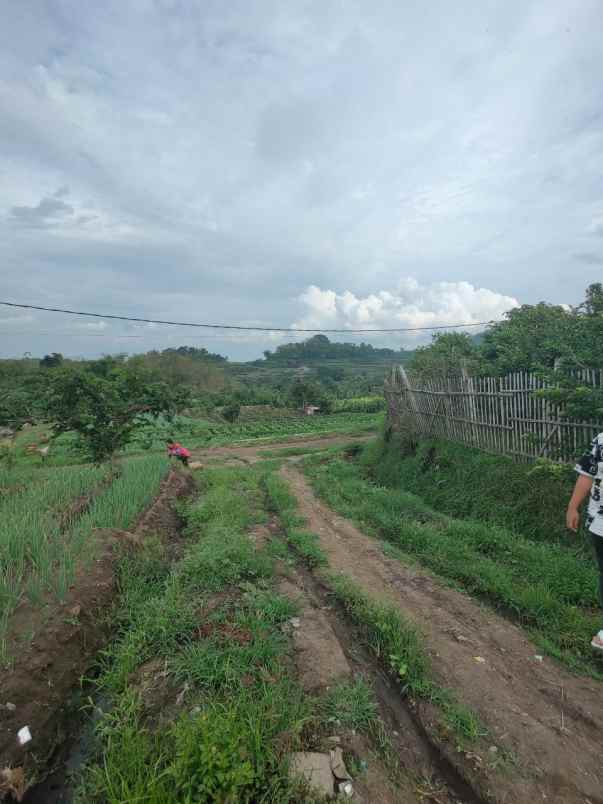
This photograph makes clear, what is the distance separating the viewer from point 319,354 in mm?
87500

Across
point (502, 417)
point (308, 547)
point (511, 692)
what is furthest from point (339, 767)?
point (502, 417)

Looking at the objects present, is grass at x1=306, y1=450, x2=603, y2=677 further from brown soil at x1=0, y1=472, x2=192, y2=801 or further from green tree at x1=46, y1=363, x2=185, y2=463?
green tree at x1=46, y1=363, x2=185, y2=463

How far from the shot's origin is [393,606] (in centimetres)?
386

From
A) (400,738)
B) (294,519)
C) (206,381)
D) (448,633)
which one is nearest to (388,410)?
(294,519)

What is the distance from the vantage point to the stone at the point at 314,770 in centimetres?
208

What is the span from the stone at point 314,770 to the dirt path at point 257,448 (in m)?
12.7

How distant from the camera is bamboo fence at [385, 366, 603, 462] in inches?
229

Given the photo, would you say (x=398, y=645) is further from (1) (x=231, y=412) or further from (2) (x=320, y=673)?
(1) (x=231, y=412)

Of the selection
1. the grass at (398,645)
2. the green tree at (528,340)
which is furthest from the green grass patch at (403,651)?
the green tree at (528,340)

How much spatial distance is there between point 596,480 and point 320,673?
271 cm

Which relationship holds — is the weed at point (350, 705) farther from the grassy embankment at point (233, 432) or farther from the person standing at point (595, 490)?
the grassy embankment at point (233, 432)

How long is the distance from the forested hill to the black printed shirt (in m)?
77.1

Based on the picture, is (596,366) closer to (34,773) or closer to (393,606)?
(393,606)

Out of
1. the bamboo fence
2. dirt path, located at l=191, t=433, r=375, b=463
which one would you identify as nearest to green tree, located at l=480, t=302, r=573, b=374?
the bamboo fence
